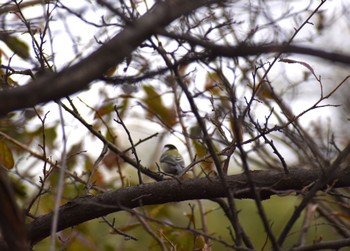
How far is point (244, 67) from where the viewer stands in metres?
2.85

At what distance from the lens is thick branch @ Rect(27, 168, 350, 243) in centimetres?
211

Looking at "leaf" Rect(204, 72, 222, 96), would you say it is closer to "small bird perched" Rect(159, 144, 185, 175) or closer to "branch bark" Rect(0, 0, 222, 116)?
"small bird perched" Rect(159, 144, 185, 175)

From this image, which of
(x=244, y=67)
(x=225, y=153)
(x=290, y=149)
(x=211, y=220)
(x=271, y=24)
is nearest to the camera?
(x=271, y=24)

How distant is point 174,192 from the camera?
217 cm

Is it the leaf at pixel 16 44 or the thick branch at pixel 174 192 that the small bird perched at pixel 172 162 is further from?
the thick branch at pixel 174 192

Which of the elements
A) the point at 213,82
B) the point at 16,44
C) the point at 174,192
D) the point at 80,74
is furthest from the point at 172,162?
the point at 80,74

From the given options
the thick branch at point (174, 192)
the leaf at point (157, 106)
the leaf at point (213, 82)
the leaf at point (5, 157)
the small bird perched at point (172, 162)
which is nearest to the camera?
the thick branch at point (174, 192)

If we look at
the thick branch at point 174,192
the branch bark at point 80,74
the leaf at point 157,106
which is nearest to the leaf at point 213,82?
the leaf at point 157,106

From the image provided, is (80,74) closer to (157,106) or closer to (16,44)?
(16,44)

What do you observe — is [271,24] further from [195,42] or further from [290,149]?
[290,149]

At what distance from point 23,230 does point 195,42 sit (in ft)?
2.43

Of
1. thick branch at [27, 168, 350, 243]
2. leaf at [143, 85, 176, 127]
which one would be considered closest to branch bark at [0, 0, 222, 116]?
thick branch at [27, 168, 350, 243]

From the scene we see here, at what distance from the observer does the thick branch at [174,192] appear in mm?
2111

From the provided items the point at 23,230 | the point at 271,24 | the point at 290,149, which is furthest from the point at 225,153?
the point at 290,149
